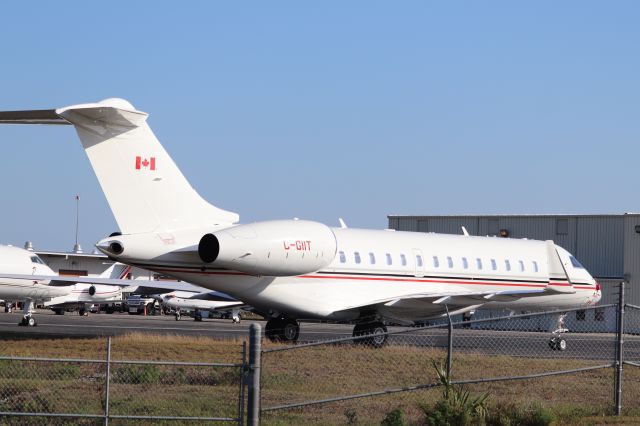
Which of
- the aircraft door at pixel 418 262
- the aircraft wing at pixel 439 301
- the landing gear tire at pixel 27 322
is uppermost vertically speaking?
the aircraft door at pixel 418 262

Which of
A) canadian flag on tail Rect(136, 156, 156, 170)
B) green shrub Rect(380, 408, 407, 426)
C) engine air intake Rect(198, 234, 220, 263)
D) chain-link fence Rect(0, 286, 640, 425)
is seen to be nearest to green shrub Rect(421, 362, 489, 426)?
chain-link fence Rect(0, 286, 640, 425)

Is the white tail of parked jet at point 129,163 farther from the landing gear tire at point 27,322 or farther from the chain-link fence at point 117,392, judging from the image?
the landing gear tire at point 27,322

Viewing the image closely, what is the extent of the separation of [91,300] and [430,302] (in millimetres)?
35931

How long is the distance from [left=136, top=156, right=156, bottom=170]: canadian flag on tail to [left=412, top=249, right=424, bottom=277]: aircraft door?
8442mm

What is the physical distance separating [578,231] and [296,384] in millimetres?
41693

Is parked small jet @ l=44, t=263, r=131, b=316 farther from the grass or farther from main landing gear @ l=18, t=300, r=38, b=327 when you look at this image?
the grass

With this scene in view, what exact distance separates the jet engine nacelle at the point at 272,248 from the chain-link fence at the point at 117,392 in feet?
12.4

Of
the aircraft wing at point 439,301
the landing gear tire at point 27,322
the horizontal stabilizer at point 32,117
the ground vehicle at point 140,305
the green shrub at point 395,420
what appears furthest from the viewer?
the ground vehicle at point 140,305

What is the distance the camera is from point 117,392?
54.5 ft

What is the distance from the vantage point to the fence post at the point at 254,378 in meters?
12.2

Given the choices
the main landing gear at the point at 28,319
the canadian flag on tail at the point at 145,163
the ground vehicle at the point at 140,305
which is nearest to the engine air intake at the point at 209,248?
the canadian flag on tail at the point at 145,163

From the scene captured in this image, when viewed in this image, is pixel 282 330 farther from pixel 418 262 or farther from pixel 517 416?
pixel 517 416

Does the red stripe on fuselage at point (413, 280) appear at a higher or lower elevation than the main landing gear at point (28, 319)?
higher

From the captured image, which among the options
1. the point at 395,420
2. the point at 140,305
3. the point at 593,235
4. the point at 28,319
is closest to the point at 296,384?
the point at 395,420
